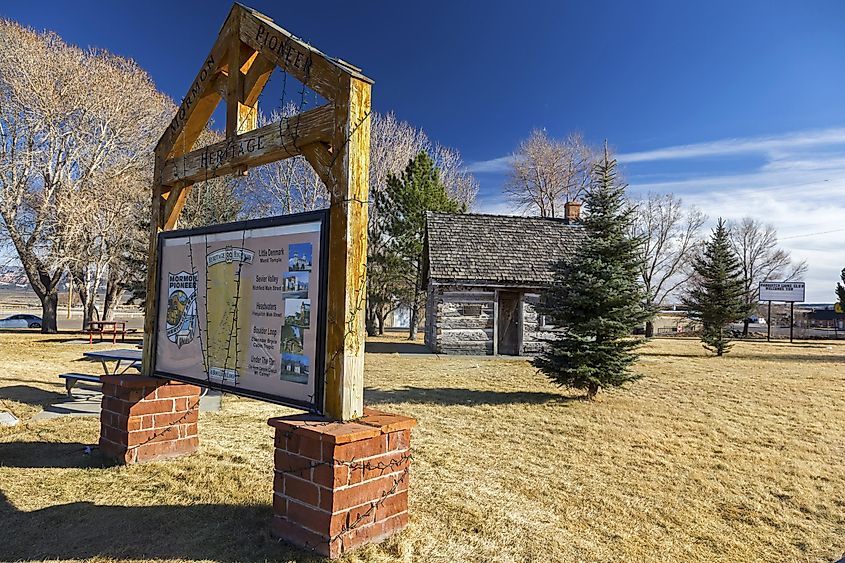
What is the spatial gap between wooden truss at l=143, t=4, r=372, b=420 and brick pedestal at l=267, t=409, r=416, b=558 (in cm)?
25

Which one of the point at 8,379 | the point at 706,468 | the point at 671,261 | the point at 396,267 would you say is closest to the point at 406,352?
the point at 396,267

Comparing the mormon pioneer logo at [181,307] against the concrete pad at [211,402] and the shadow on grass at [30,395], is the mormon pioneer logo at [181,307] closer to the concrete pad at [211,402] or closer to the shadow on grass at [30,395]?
the concrete pad at [211,402]

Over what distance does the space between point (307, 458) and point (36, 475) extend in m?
3.00

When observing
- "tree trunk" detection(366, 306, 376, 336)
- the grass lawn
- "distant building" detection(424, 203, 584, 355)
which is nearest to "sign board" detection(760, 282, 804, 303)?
"distant building" detection(424, 203, 584, 355)

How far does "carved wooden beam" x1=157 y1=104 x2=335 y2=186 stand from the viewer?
12.6 ft

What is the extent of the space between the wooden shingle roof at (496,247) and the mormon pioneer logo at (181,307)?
45.5 ft

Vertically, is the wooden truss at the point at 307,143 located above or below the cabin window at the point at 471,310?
above

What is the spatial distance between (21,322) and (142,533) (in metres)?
40.1

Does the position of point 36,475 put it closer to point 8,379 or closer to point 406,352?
point 8,379

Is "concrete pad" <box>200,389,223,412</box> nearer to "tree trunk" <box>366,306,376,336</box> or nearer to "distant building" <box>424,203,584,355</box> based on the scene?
"distant building" <box>424,203,584,355</box>

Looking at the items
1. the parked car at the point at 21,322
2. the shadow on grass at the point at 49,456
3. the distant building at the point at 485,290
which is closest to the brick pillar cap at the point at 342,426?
the shadow on grass at the point at 49,456

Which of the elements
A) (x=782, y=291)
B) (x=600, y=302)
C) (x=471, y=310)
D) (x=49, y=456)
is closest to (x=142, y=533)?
(x=49, y=456)

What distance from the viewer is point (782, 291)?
1380 inches

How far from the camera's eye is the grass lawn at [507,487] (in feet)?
12.0
